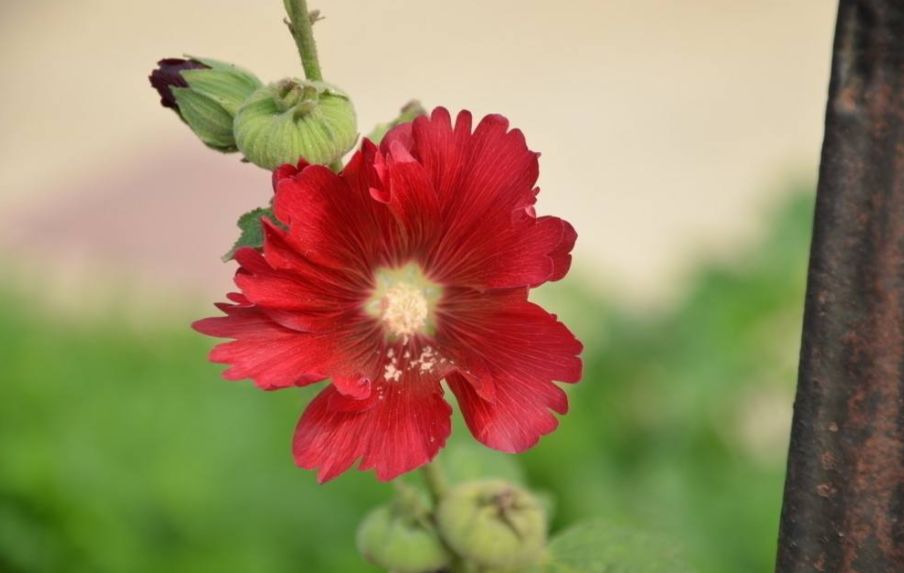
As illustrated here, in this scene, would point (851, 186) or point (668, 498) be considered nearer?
point (851, 186)

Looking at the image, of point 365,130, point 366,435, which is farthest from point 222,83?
point 365,130

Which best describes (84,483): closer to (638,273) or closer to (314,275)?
(314,275)

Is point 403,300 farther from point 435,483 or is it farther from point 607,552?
point 607,552

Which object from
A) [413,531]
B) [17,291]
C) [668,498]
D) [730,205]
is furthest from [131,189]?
[413,531]

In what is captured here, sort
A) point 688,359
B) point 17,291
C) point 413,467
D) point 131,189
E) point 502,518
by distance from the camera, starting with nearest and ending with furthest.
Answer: point 413,467
point 502,518
point 688,359
point 17,291
point 131,189

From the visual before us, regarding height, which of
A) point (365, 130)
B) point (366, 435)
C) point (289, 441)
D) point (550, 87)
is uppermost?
point (550, 87)

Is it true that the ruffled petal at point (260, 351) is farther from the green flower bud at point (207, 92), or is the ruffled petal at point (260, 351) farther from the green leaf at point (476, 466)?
the green leaf at point (476, 466)
